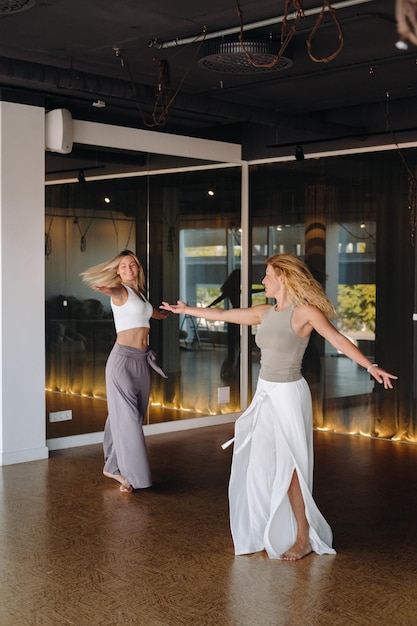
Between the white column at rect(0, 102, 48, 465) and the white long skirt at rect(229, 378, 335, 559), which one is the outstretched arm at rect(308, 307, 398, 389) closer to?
the white long skirt at rect(229, 378, 335, 559)

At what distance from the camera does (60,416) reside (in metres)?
7.29

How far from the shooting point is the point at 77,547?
4578 mm

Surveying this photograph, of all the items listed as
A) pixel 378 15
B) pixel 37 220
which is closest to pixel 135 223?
pixel 37 220

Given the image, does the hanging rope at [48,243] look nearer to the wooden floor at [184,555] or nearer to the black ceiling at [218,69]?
the black ceiling at [218,69]

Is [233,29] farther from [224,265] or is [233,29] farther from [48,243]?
[224,265]

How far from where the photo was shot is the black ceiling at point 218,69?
16.8ft

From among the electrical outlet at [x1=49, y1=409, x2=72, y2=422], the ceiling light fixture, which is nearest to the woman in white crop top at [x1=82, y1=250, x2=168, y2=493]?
the electrical outlet at [x1=49, y1=409, x2=72, y2=422]

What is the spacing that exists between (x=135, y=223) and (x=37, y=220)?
121 centimetres

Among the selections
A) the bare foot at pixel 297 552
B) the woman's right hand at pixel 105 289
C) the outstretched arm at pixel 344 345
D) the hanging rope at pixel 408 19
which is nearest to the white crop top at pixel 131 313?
the woman's right hand at pixel 105 289

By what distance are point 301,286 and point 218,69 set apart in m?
2.02

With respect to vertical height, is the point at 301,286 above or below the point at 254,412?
above

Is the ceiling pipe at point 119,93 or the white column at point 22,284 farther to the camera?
the white column at point 22,284

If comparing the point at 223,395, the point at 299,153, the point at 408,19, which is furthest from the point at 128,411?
the point at 408,19

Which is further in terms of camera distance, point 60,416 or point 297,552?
point 60,416
